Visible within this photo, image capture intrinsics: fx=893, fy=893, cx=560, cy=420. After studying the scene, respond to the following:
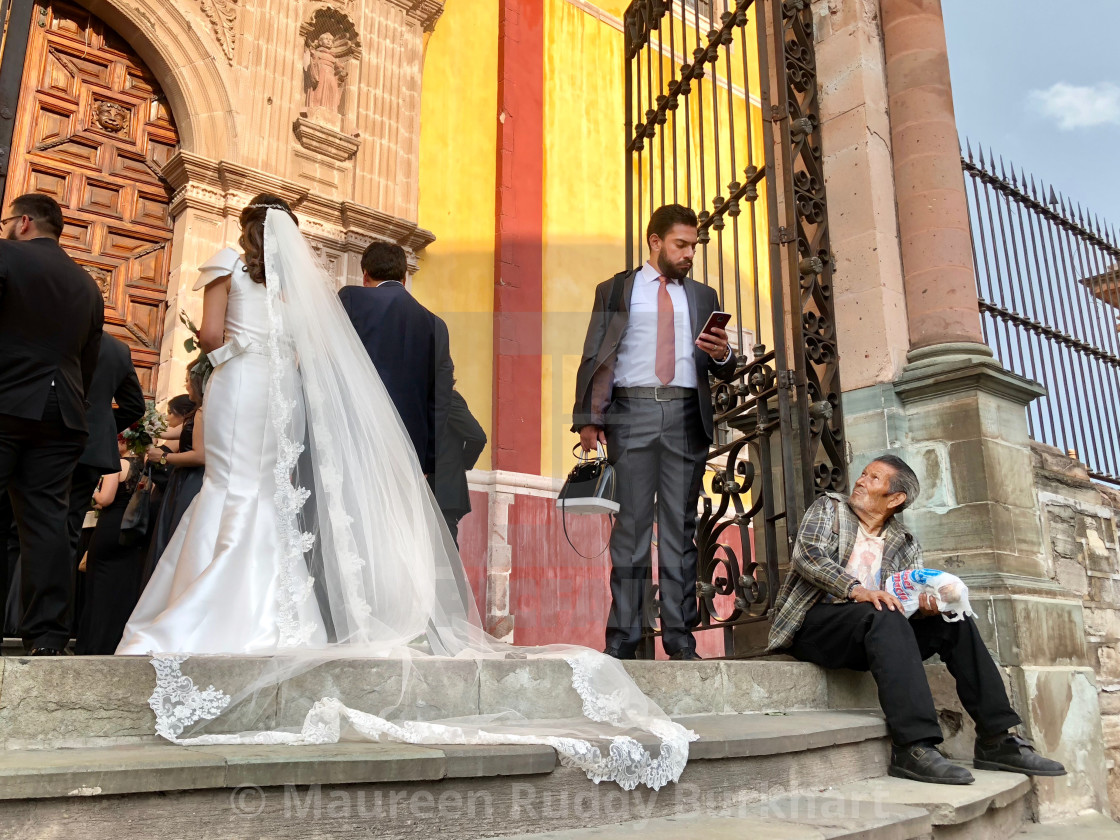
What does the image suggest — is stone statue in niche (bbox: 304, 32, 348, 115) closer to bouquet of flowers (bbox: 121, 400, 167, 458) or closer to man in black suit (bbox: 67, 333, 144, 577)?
bouquet of flowers (bbox: 121, 400, 167, 458)

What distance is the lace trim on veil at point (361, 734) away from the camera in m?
2.14

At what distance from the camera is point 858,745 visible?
→ 3.12m

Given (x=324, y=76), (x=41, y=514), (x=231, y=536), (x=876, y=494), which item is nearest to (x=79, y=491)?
(x=41, y=514)

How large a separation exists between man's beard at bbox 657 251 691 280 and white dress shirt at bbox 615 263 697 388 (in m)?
0.04

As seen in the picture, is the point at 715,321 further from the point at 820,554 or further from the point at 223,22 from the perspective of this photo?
the point at 223,22

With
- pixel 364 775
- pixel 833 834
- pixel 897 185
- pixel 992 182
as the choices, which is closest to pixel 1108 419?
pixel 992 182

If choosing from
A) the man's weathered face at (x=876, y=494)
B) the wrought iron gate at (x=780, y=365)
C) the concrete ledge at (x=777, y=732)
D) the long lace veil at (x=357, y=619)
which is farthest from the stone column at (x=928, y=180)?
the long lace veil at (x=357, y=619)

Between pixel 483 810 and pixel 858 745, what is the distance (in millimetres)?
1686

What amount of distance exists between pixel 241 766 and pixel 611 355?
2.70m

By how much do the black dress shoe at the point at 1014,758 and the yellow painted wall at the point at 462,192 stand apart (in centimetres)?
601

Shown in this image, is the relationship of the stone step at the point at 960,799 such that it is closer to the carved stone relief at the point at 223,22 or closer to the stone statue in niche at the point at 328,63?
the stone statue in niche at the point at 328,63

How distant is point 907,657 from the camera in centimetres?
325

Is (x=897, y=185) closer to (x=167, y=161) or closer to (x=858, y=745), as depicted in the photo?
(x=858, y=745)

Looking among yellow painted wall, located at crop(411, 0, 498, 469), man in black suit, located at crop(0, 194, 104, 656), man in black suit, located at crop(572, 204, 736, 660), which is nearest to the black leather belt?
man in black suit, located at crop(572, 204, 736, 660)
